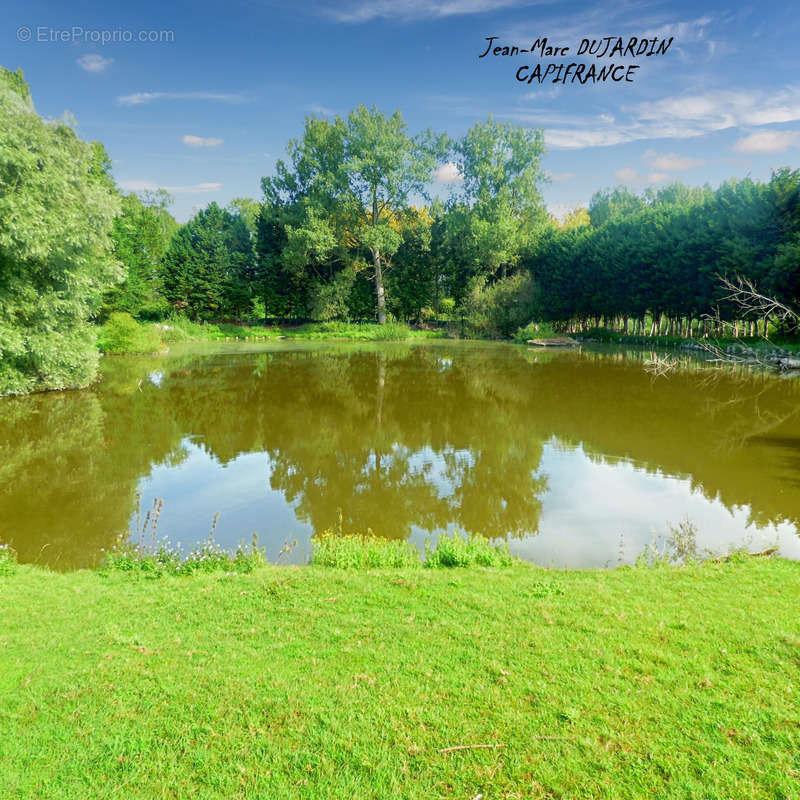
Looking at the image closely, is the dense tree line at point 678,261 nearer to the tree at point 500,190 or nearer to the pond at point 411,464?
the tree at point 500,190

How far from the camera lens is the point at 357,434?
→ 17625mm

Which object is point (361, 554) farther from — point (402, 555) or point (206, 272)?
point (206, 272)

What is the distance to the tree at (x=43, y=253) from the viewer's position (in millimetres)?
19772

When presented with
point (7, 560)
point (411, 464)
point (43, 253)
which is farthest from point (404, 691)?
point (43, 253)

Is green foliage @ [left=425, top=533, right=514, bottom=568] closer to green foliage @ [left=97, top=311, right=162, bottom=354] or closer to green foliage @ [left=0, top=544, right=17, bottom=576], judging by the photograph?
green foliage @ [left=0, top=544, right=17, bottom=576]

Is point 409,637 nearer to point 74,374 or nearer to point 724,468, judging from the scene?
point 724,468

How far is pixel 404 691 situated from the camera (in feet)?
15.3

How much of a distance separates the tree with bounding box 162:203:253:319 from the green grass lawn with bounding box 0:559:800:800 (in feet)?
206

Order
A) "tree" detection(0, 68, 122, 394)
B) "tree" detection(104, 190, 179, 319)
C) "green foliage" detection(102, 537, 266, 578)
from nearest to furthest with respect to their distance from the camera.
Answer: "green foliage" detection(102, 537, 266, 578) < "tree" detection(0, 68, 122, 394) < "tree" detection(104, 190, 179, 319)

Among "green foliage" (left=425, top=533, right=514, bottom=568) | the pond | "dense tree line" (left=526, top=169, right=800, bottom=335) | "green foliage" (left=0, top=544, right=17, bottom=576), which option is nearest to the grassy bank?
"dense tree line" (left=526, top=169, right=800, bottom=335)

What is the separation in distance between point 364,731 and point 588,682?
2063 mm

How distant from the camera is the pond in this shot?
10.3 metres

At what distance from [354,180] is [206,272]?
70.6ft

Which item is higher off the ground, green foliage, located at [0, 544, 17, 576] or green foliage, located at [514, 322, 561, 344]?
green foliage, located at [514, 322, 561, 344]
